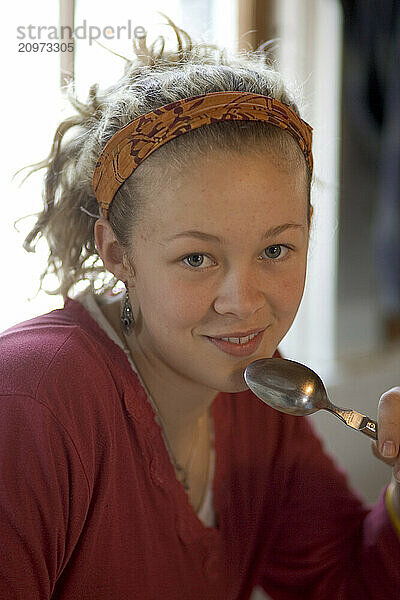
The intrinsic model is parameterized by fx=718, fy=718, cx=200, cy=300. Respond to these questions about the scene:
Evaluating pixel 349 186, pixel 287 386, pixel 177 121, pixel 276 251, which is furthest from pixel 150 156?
pixel 349 186

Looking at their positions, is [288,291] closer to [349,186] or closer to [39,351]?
[39,351]

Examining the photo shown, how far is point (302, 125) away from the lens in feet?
2.22

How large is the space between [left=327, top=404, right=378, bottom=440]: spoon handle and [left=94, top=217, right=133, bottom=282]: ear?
23 centimetres

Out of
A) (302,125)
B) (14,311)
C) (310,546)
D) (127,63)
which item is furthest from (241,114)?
(310,546)

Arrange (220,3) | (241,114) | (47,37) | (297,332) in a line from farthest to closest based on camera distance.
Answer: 1. (297,332)
2. (220,3)
3. (47,37)
4. (241,114)

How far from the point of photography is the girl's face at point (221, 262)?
613mm

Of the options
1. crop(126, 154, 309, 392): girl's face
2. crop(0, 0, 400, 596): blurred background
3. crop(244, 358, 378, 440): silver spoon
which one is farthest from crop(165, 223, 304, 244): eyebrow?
crop(0, 0, 400, 596): blurred background

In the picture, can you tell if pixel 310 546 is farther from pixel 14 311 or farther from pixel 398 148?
pixel 398 148

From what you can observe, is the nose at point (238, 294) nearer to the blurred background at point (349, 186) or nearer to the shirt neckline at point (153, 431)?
the shirt neckline at point (153, 431)

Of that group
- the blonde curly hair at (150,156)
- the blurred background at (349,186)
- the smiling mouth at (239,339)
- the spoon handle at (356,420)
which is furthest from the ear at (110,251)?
the blurred background at (349,186)

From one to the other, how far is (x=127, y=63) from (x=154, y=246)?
242 mm

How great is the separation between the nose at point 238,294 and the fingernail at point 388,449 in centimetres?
17

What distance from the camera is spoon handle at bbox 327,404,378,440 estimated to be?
62 centimetres

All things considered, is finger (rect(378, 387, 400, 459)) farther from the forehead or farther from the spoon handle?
the forehead
